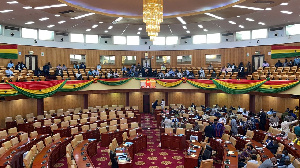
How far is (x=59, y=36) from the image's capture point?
2534 cm

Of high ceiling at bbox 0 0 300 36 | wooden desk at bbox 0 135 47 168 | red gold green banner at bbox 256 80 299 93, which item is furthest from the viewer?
red gold green banner at bbox 256 80 299 93

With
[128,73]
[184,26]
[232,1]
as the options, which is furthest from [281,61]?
[128,73]

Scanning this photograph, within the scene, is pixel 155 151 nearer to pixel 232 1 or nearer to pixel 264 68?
pixel 232 1

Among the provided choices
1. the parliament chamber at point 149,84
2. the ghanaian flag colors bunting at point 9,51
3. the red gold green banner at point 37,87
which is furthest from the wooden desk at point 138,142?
the ghanaian flag colors bunting at point 9,51

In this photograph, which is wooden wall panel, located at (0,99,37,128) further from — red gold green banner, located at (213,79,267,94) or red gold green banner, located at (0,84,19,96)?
red gold green banner, located at (213,79,267,94)

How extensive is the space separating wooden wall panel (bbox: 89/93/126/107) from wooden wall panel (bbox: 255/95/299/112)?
1340cm

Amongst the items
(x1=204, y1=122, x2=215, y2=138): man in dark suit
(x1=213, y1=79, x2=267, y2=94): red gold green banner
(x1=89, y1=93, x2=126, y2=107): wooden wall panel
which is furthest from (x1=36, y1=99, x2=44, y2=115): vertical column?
(x1=213, y1=79, x2=267, y2=94): red gold green banner

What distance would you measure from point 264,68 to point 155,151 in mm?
14032

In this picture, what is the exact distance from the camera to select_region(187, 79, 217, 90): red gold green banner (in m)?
21.3

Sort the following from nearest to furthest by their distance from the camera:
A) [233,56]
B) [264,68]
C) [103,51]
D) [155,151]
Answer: [155,151] → [264,68] → [233,56] → [103,51]

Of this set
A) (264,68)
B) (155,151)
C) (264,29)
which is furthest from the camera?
(264,29)

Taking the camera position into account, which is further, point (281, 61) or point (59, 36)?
point (59, 36)

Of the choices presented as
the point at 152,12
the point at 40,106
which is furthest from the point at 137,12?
the point at 40,106

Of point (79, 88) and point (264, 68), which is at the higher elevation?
point (264, 68)
